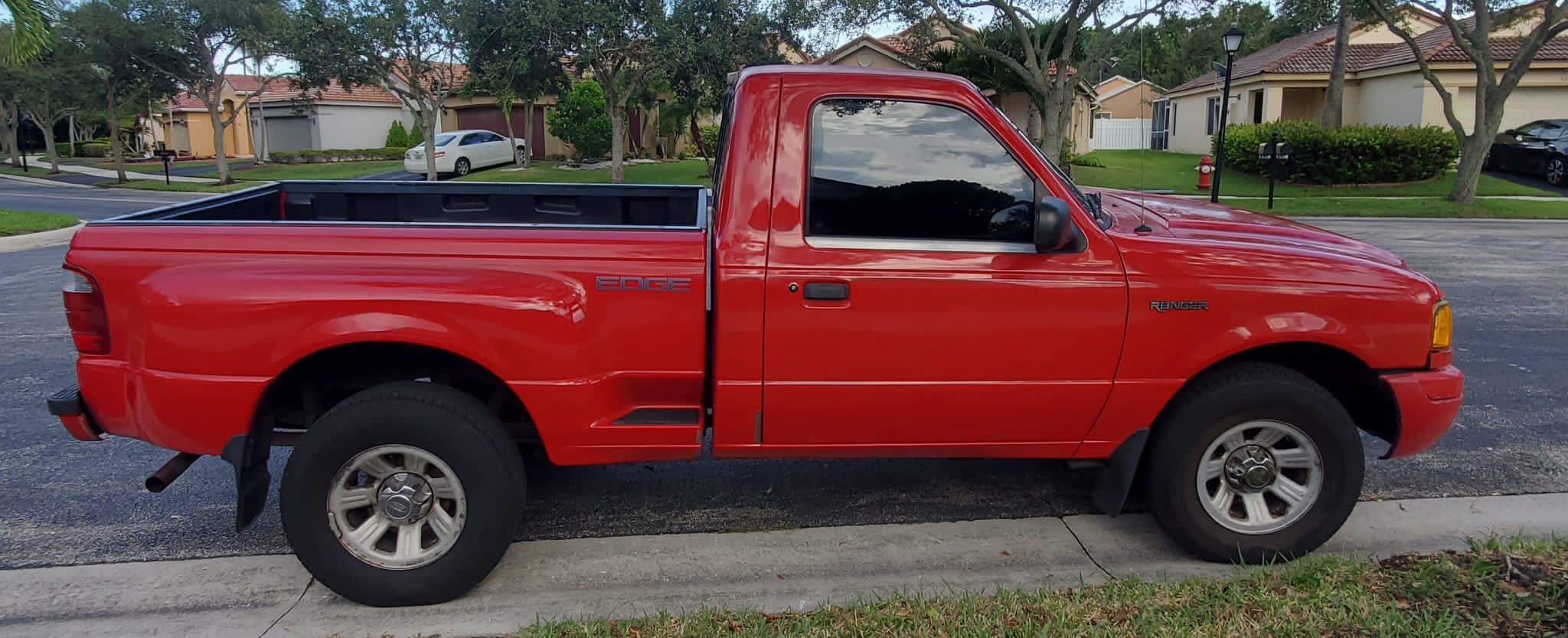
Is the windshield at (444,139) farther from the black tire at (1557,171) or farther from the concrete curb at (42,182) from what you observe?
the black tire at (1557,171)

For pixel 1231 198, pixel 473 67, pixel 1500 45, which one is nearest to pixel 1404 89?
pixel 1500 45

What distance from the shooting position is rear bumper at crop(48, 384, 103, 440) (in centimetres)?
365

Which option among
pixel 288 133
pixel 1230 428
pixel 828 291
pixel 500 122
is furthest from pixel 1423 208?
pixel 288 133

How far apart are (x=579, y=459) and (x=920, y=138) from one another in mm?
1708

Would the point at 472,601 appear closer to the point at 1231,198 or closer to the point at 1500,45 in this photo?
the point at 1231,198

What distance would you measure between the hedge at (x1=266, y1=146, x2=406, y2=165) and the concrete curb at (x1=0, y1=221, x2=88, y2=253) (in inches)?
1041

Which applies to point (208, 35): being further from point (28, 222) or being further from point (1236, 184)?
point (1236, 184)

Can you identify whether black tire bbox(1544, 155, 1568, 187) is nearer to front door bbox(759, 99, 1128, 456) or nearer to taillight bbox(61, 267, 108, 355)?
front door bbox(759, 99, 1128, 456)

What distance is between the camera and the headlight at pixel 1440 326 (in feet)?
12.8

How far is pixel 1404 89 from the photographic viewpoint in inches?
1200

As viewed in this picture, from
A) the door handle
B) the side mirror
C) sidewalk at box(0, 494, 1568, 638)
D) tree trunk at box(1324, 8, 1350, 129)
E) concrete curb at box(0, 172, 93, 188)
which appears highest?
tree trunk at box(1324, 8, 1350, 129)

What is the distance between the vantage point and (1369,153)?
25625 mm

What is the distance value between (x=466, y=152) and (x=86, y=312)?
32.4 metres

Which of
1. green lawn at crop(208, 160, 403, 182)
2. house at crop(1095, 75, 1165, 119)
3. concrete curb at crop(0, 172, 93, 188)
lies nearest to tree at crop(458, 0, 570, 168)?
green lawn at crop(208, 160, 403, 182)
